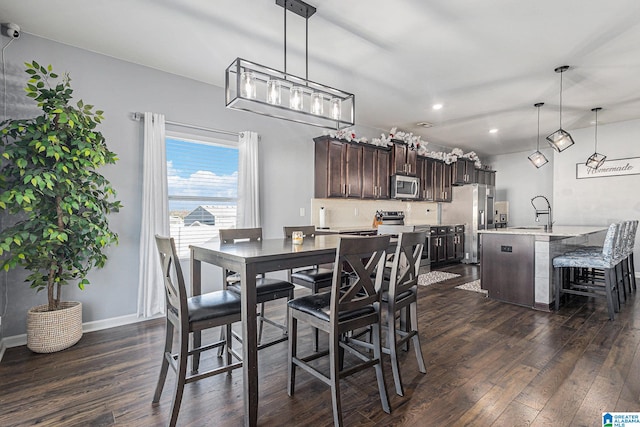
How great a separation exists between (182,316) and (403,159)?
16.5ft

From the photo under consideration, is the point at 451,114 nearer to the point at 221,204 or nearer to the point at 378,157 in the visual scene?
the point at 378,157

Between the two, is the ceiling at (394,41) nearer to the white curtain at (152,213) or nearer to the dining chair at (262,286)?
the white curtain at (152,213)

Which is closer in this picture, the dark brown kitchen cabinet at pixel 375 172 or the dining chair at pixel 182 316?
the dining chair at pixel 182 316

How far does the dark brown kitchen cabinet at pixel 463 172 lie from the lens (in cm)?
717

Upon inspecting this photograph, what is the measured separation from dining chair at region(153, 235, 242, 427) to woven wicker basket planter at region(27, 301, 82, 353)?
135cm

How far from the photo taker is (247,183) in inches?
158

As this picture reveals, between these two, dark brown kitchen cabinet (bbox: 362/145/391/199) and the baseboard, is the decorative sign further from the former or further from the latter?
the baseboard

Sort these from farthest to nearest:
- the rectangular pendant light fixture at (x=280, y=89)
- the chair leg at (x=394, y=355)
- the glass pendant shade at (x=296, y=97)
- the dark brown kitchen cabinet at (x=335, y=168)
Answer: the dark brown kitchen cabinet at (x=335, y=168), the glass pendant shade at (x=296, y=97), the rectangular pendant light fixture at (x=280, y=89), the chair leg at (x=394, y=355)

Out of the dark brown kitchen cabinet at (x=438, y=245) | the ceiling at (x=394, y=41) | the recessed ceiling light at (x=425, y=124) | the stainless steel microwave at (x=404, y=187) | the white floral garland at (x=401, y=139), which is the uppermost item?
the recessed ceiling light at (x=425, y=124)

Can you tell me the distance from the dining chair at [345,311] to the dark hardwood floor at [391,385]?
0.22 meters

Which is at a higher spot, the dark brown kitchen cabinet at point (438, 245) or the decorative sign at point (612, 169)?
the decorative sign at point (612, 169)

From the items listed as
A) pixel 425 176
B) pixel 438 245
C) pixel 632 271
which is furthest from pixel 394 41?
pixel 632 271

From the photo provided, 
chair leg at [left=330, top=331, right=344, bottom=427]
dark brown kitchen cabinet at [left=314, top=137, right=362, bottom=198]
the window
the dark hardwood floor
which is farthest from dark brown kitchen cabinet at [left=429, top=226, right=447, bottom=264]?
chair leg at [left=330, top=331, right=344, bottom=427]

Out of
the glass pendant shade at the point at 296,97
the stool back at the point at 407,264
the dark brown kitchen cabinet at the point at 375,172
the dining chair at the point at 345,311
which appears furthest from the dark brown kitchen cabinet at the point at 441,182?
the dining chair at the point at 345,311
